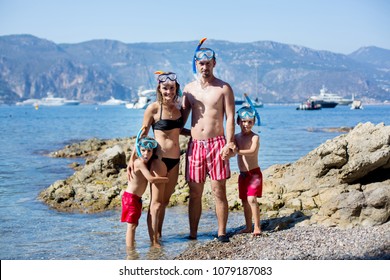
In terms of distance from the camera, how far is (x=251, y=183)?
7.32 meters

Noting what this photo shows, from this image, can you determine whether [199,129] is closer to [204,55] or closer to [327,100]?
[204,55]

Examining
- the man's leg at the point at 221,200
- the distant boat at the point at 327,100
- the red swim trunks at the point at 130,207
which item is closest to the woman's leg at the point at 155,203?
the red swim trunks at the point at 130,207

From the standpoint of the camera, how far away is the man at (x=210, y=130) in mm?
7027

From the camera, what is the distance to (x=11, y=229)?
9297 mm

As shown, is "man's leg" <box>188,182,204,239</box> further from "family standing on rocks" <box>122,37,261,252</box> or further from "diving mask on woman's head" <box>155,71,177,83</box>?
"diving mask on woman's head" <box>155,71,177,83</box>

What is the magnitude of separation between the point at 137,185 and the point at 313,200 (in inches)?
131

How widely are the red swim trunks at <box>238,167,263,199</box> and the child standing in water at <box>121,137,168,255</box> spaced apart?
3.51ft

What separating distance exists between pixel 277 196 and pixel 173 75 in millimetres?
3757

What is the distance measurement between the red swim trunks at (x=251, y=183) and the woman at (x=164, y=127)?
2.96 feet

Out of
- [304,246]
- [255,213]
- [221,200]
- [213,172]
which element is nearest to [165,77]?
[213,172]

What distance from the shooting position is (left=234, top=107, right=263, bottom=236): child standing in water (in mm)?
7230

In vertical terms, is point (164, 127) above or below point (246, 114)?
below
